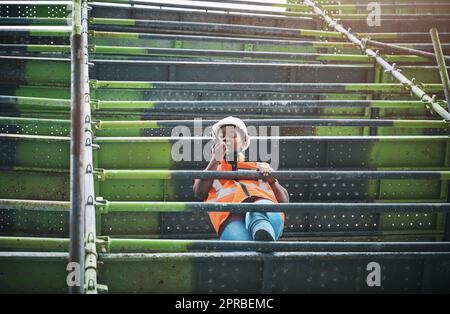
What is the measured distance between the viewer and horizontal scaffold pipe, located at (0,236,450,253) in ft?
7.76

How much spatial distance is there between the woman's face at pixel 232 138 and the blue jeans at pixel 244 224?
0.62 metres

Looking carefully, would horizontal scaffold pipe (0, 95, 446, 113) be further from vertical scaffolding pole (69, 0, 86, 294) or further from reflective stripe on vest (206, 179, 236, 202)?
vertical scaffolding pole (69, 0, 86, 294)

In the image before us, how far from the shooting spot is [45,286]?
2.47 metres

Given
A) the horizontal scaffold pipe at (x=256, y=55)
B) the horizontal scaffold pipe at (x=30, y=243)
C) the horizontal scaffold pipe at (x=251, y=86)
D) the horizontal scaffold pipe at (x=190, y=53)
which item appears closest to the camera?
the horizontal scaffold pipe at (x=30, y=243)

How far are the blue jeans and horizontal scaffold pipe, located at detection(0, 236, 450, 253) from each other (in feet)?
1.18

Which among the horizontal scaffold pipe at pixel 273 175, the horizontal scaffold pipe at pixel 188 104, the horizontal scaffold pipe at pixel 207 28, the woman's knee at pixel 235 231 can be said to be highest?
the horizontal scaffold pipe at pixel 207 28

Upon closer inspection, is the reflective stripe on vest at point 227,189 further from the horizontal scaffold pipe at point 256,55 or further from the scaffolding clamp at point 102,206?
the horizontal scaffold pipe at point 256,55

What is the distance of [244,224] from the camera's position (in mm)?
2955

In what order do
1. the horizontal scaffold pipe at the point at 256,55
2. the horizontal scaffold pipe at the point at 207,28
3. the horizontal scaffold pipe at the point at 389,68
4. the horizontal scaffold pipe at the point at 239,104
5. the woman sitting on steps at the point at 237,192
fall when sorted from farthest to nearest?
the horizontal scaffold pipe at the point at 207,28 → the horizontal scaffold pipe at the point at 256,55 → the horizontal scaffold pipe at the point at 389,68 → the horizontal scaffold pipe at the point at 239,104 → the woman sitting on steps at the point at 237,192

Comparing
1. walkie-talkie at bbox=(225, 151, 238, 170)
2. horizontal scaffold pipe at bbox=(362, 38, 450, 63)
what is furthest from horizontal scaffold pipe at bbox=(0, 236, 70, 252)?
horizontal scaffold pipe at bbox=(362, 38, 450, 63)

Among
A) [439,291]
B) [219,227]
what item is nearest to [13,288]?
[219,227]

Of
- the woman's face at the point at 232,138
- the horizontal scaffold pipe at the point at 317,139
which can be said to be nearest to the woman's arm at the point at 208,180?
the woman's face at the point at 232,138

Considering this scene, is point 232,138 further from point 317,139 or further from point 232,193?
point 317,139

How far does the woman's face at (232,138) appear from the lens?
334 cm
